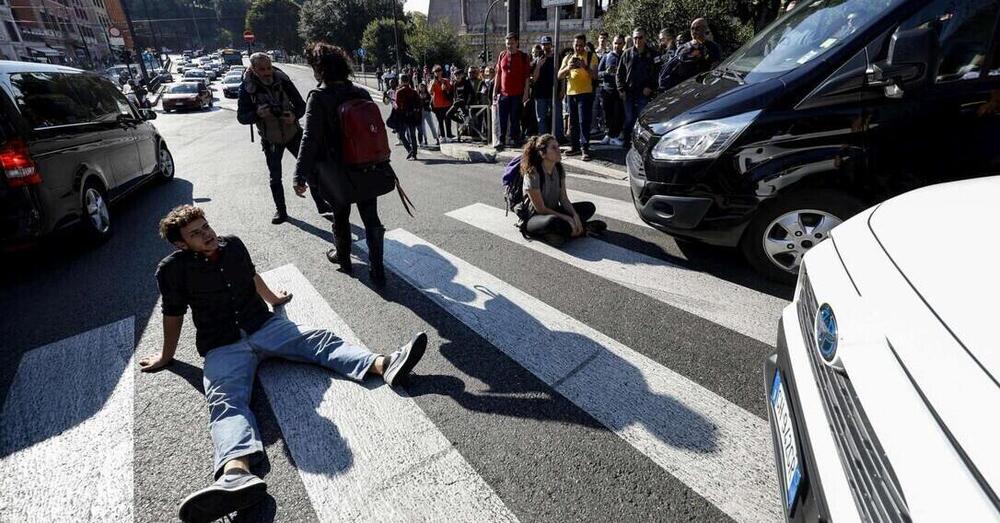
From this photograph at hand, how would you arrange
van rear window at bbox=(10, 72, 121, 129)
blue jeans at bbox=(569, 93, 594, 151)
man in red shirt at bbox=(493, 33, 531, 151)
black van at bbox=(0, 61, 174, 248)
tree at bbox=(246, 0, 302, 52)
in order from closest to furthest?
black van at bbox=(0, 61, 174, 248) → van rear window at bbox=(10, 72, 121, 129) → blue jeans at bbox=(569, 93, 594, 151) → man in red shirt at bbox=(493, 33, 531, 151) → tree at bbox=(246, 0, 302, 52)

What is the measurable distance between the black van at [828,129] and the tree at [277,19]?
91790 millimetres

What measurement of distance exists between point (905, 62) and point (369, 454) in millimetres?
3636

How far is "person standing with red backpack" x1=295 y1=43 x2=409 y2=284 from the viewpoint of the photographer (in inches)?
130

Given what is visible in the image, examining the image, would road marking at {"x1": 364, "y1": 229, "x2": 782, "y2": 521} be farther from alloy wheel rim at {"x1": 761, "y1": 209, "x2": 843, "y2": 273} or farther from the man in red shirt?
the man in red shirt

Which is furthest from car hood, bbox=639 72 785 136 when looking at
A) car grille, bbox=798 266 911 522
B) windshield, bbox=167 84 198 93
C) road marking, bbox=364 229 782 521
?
windshield, bbox=167 84 198 93

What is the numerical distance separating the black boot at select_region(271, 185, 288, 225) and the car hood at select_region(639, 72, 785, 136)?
13.4 ft

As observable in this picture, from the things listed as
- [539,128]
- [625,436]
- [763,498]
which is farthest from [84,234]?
[539,128]

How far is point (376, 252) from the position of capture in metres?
3.75

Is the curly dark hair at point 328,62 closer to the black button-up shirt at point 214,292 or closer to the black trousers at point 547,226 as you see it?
the black button-up shirt at point 214,292

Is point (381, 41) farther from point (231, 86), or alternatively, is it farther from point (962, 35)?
point (962, 35)

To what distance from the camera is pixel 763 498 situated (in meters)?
1.83

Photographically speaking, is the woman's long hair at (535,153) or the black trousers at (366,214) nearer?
the black trousers at (366,214)

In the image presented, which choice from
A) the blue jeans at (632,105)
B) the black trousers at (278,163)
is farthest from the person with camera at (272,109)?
the blue jeans at (632,105)

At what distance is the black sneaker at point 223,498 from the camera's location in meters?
1.72
